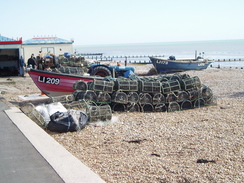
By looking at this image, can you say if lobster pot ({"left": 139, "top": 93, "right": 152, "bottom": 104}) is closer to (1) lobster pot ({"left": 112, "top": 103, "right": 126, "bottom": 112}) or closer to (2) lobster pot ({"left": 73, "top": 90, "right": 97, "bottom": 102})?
(1) lobster pot ({"left": 112, "top": 103, "right": 126, "bottom": 112})

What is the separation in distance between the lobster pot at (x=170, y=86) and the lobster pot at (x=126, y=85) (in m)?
1.06

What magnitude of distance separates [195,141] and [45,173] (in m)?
3.75

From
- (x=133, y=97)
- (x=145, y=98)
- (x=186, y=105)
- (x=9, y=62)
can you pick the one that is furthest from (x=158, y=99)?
(x=9, y=62)

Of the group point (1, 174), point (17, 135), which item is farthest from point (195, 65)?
point (1, 174)

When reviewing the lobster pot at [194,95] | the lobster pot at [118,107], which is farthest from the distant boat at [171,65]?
the lobster pot at [118,107]

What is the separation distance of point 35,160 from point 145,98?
21.0 feet

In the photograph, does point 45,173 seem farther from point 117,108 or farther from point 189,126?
point 117,108

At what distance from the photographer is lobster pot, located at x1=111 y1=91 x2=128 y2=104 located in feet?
38.4

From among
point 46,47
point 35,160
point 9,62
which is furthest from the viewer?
point 46,47

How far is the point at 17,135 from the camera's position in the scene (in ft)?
26.6

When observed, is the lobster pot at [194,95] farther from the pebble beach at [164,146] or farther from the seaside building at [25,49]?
the seaside building at [25,49]

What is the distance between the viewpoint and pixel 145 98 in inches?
474

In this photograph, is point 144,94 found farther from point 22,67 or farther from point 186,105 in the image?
point 22,67

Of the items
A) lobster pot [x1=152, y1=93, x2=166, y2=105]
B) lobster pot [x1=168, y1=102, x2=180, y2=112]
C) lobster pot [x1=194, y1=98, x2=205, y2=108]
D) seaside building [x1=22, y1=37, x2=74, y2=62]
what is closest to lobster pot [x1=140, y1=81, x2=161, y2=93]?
lobster pot [x1=152, y1=93, x2=166, y2=105]
